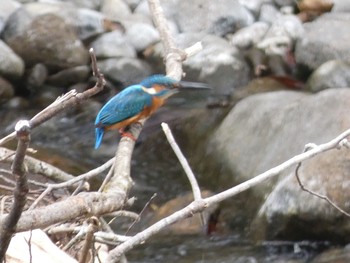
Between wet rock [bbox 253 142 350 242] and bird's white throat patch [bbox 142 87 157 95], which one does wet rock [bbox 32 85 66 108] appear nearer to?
wet rock [bbox 253 142 350 242]

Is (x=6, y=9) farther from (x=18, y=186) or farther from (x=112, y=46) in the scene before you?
(x=18, y=186)

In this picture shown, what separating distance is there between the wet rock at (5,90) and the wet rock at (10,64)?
9 centimetres

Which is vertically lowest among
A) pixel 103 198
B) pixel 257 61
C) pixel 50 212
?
pixel 257 61

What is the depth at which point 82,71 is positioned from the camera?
727 centimetres

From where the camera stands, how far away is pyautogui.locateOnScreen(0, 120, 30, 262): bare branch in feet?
3.76

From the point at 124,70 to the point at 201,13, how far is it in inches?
54.6

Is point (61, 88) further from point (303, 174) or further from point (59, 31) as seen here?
point (303, 174)

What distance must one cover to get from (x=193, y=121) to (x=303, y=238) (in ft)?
6.77

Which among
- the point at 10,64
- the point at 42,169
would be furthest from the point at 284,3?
the point at 42,169

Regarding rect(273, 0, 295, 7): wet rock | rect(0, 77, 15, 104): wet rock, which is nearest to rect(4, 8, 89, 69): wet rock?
rect(0, 77, 15, 104): wet rock

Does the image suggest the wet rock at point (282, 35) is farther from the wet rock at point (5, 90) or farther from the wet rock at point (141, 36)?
the wet rock at point (5, 90)

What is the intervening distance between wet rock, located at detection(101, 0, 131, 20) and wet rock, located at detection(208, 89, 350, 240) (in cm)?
291

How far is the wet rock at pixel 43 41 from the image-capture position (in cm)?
725

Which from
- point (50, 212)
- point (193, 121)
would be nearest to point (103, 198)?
point (50, 212)
